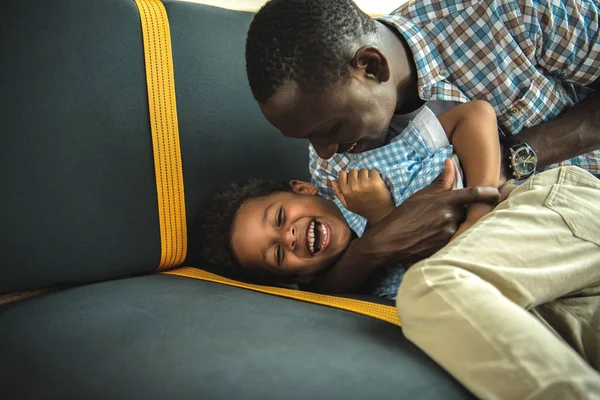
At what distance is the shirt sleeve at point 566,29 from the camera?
1187 mm

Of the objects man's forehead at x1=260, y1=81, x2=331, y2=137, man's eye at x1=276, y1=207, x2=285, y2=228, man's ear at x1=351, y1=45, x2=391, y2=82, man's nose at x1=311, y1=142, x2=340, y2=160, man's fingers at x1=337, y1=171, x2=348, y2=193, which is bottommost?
man's eye at x1=276, y1=207, x2=285, y2=228

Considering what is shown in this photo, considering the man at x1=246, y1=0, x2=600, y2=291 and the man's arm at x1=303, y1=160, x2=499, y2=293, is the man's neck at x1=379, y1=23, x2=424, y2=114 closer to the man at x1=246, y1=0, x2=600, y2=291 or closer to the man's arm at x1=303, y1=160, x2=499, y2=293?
the man at x1=246, y1=0, x2=600, y2=291

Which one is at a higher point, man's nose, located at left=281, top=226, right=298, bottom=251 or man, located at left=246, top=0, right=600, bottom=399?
man, located at left=246, top=0, right=600, bottom=399

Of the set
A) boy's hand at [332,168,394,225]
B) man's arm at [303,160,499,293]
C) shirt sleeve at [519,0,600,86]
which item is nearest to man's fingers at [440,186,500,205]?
man's arm at [303,160,499,293]

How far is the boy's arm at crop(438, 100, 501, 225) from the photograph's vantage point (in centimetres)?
107

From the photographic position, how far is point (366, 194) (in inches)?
46.1

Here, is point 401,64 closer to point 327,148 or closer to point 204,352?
point 327,148

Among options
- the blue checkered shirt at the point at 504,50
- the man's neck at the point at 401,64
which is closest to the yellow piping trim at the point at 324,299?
the blue checkered shirt at the point at 504,50

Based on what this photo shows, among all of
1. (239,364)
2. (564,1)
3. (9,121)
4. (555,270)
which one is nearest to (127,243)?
(9,121)

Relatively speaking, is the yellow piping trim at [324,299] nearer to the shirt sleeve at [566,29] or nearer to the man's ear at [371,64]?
the man's ear at [371,64]

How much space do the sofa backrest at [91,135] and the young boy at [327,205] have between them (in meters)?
0.09

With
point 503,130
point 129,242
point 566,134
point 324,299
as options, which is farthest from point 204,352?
point 566,134

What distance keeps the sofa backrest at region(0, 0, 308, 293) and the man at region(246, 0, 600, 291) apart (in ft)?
0.70

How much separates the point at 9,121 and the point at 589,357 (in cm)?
94
